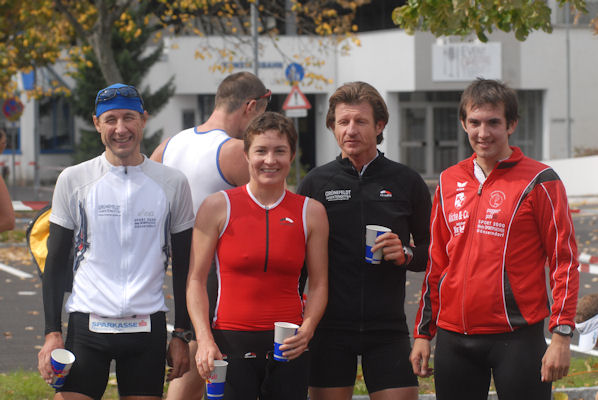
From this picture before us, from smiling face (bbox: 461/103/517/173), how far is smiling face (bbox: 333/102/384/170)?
0.53 meters

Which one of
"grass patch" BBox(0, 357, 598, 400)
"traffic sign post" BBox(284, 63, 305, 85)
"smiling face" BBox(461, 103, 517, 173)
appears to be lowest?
"grass patch" BBox(0, 357, 598, 400)

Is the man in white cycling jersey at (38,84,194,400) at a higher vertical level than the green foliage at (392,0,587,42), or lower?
lower

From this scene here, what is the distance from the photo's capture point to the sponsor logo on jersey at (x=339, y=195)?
14.9ft

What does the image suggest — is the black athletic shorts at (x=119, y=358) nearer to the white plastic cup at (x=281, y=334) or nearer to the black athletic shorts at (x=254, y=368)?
the black athletic shorts at (x=254, y=368)

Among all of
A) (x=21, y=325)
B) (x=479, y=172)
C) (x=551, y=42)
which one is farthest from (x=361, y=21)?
(x=479, y=172)

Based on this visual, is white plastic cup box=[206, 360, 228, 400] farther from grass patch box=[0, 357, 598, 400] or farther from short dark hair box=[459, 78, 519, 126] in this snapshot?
grass patch box=[0, 357, 598, 400]

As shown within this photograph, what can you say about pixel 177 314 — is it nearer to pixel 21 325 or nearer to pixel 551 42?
pixel 21 325

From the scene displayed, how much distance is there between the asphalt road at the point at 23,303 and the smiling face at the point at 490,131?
16.4ft

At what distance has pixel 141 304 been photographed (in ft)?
13.5

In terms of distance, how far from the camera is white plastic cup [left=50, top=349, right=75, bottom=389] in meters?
3.96

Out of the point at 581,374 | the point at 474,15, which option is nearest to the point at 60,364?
the point at 581,374

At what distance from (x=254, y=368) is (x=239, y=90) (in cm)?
155

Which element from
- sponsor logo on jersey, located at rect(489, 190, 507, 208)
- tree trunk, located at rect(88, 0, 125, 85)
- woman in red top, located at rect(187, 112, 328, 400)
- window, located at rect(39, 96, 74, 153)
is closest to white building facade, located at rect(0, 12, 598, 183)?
window, located at rect(39, 96, 74, 153)

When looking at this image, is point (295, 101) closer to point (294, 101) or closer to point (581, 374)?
point (294, 101)
